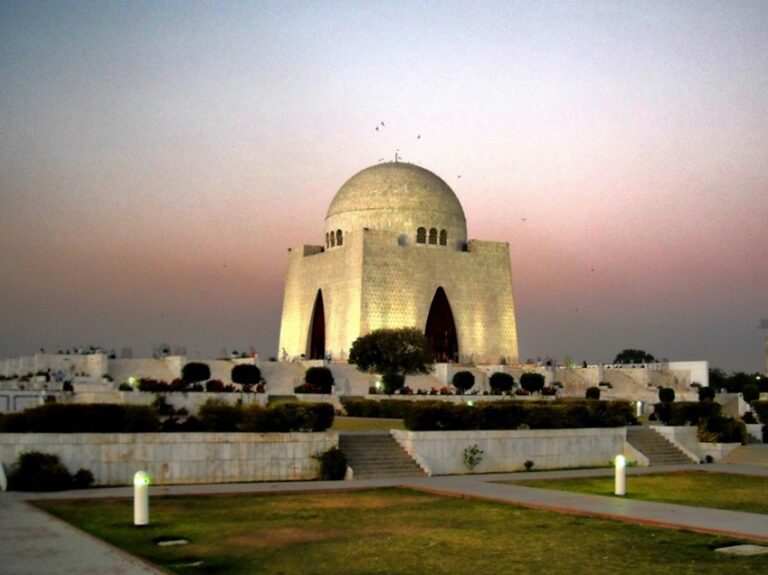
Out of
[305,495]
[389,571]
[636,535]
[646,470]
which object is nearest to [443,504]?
[305,495]

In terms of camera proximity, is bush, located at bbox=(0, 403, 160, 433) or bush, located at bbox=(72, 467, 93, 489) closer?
bush, located at bbox=(72, 467, 93, 489)

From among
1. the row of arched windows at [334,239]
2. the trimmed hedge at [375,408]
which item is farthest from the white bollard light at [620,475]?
the row of arched windows at [334,239]

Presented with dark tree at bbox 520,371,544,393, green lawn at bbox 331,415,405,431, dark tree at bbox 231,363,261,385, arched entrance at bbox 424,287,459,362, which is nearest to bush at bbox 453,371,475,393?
dark tree at bbox 520,371,544,393

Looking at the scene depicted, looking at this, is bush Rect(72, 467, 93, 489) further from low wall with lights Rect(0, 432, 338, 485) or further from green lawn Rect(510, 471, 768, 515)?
green lawn Rect(510, 471, 768, 515)

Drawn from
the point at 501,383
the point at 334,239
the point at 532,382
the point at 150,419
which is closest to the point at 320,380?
the point at 501,383

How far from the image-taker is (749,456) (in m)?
23.4

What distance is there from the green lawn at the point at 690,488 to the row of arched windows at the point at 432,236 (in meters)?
32.4

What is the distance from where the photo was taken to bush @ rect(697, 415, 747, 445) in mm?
24406

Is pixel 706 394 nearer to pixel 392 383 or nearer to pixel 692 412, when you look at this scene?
pixel 392 383

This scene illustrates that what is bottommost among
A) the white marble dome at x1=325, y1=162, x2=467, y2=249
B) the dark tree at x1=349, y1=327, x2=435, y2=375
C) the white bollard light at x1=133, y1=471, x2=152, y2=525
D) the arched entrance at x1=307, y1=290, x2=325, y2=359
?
the white bollard light at x1=133, y1=471, x2=152, y2=525

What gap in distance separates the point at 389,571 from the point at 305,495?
20.7 feet

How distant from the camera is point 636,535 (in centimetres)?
1124

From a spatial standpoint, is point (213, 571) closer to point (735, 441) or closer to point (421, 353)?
point (735, 441)

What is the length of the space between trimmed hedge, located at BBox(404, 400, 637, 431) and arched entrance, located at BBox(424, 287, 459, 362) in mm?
27443
